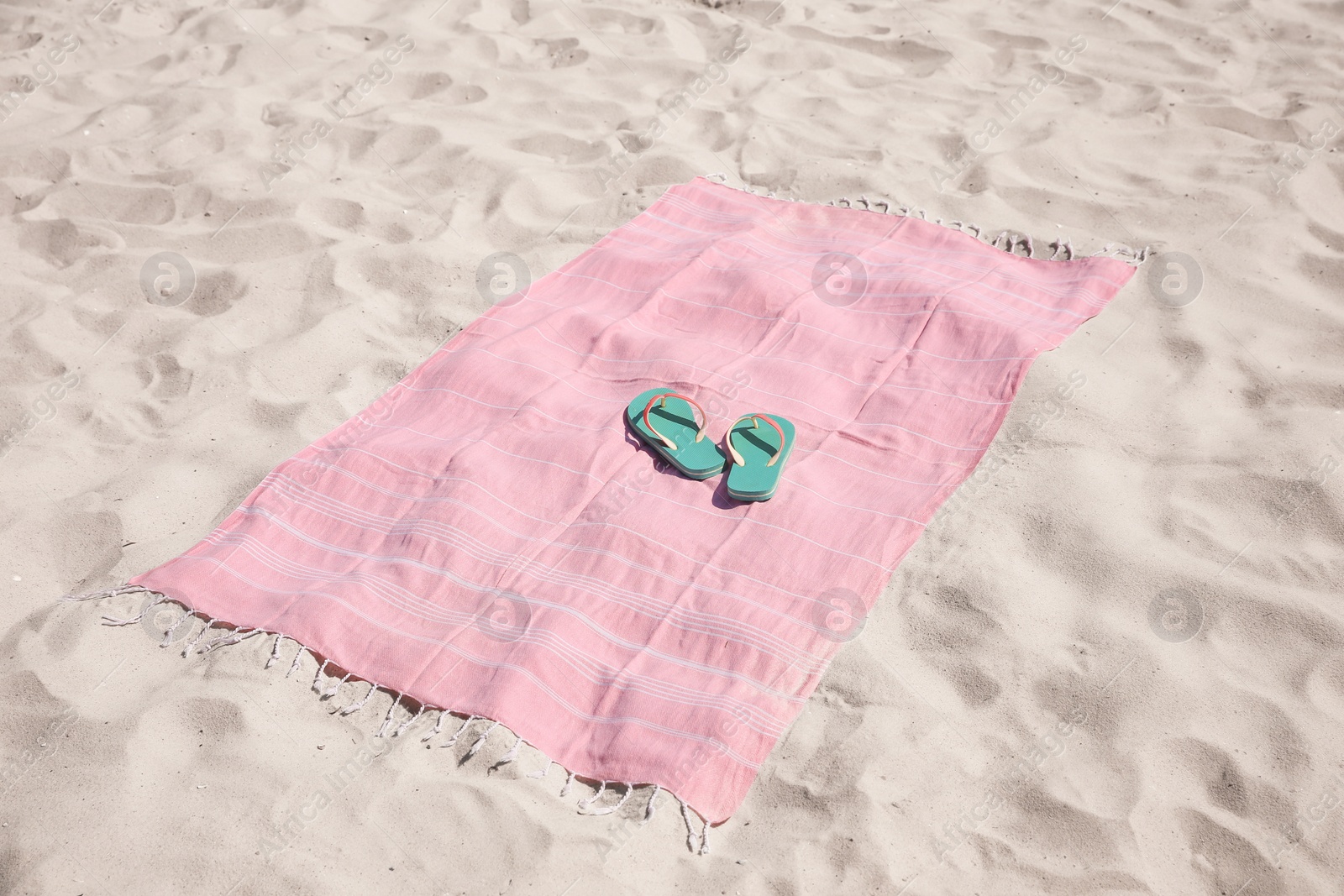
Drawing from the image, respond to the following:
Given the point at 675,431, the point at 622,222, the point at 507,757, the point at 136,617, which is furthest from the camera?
the point at 622,222

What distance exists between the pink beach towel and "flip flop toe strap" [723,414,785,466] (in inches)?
3.0

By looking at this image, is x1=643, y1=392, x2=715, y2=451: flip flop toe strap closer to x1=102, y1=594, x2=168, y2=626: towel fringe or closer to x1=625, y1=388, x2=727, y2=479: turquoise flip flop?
x1=625, y1=388, x2=727, y2=479: turquoise flip flop

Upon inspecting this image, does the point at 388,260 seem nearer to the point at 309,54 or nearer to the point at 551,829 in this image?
the point at 309,54

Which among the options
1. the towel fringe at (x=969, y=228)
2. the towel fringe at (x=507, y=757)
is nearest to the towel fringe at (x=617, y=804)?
the towel fringe at (x=507, y=757)

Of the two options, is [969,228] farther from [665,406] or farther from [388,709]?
[388,709]

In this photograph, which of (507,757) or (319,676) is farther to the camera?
(319,676)

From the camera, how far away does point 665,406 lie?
105 inches

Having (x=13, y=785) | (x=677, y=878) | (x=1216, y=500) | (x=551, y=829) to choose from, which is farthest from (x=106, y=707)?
(x=1216, y=500)

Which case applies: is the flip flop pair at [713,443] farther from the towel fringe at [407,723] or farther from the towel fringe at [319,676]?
the towel fringe at [319,676]

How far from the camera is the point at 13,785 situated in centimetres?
201

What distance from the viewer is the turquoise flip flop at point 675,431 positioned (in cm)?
253

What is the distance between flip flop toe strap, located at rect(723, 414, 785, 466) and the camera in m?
2.50

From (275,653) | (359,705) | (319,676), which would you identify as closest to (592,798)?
(359,705)

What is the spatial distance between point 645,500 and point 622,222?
150 centimetres
